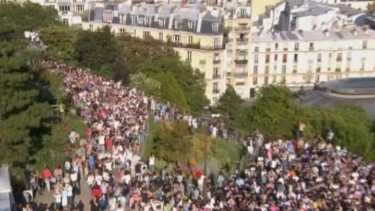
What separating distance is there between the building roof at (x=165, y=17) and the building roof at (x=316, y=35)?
40.3 feet

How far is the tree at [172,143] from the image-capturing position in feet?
88.7

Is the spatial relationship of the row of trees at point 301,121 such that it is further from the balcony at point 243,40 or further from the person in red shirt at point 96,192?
the balcony at point 243,40

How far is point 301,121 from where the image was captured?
39.5 metres

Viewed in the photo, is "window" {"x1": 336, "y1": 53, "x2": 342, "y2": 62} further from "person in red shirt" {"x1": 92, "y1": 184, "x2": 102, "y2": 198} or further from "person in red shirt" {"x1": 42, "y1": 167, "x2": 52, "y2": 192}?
"person in red shirt" {"x1": 92, "y1": 184, "x2": 102, "y2": 198}

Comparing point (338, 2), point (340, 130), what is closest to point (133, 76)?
point (340, 130)

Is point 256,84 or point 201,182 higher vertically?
point 201,182

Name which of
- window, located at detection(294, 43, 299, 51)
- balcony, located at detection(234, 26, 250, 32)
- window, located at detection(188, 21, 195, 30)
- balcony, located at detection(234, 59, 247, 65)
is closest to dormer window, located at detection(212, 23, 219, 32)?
window, located at detection(188, 21, 195, 30)

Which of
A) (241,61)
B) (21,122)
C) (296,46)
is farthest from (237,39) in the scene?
(21,122)

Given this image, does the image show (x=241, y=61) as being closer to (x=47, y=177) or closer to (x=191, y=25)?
(x=191, y=25)

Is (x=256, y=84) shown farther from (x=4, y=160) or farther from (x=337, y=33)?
(x=4, y=160)

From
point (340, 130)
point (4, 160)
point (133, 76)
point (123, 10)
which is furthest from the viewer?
point (123, 10)

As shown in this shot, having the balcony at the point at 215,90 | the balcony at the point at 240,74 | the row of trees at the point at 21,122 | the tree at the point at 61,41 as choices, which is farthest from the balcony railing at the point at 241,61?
the row of trees at the point at 21,122

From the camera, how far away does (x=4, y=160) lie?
22.8 metres

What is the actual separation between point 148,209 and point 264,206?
3288 mm
